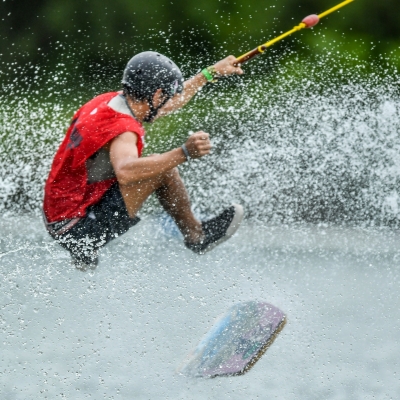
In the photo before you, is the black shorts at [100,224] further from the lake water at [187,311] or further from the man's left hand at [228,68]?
the man's left hand at [228,68]

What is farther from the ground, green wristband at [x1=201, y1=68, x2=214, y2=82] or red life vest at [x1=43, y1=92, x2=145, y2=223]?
red life vest at [x1=43, y1=92, x2=145, y2=223]


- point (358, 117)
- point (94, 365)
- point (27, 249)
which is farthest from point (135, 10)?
point (94, 365)

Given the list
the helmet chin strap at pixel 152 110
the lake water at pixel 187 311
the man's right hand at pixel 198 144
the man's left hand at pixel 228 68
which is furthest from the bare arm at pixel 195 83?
the lake water at pixel 187 311

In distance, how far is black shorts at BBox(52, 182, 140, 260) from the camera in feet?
13.5

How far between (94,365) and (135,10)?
4352 millimetres

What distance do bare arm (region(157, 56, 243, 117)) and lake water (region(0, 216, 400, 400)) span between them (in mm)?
936

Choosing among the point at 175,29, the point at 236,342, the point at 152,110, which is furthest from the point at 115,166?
the point at 175,29

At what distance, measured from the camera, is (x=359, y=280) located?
568 centimetres

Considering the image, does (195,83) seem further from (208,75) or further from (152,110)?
(152,110)

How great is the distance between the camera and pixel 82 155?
3990 mm

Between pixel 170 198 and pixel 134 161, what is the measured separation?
0.48 m

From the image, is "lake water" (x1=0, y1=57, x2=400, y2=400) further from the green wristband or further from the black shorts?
the green wristband

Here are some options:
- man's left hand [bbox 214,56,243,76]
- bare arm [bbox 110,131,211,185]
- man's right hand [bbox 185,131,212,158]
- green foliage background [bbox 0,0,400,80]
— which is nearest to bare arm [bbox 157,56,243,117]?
man's left hand [bbox 214,56,243,76]

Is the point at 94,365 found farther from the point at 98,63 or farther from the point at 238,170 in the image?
the point at 98,63
